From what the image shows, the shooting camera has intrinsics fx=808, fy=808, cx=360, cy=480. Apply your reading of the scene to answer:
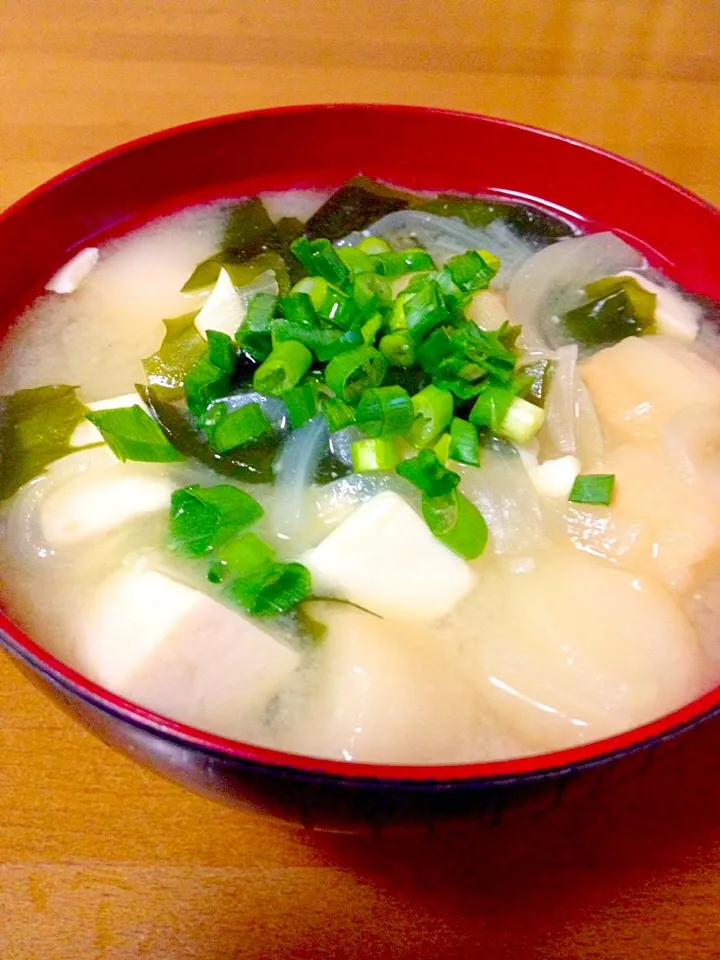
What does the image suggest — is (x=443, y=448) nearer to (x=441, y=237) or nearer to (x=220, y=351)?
(x=220, y=351)

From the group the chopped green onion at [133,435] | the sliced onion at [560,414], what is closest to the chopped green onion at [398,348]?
the sliced onion at [560,414]

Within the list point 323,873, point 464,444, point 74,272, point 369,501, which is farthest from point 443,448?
point 74,272

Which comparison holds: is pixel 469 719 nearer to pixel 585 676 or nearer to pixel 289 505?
pixel 585 676

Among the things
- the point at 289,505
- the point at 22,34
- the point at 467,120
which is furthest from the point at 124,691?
the point at 22,34

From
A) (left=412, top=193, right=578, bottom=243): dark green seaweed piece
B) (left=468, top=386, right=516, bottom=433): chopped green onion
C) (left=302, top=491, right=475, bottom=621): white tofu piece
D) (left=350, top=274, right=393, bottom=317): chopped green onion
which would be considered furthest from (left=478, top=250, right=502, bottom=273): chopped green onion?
(left=302, top=491, right=475, bottom=621): white tofu piece

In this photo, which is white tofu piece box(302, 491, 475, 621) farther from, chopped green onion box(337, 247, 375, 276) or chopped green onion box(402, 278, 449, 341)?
chopped green onion box(337, 247, 375, 276)
